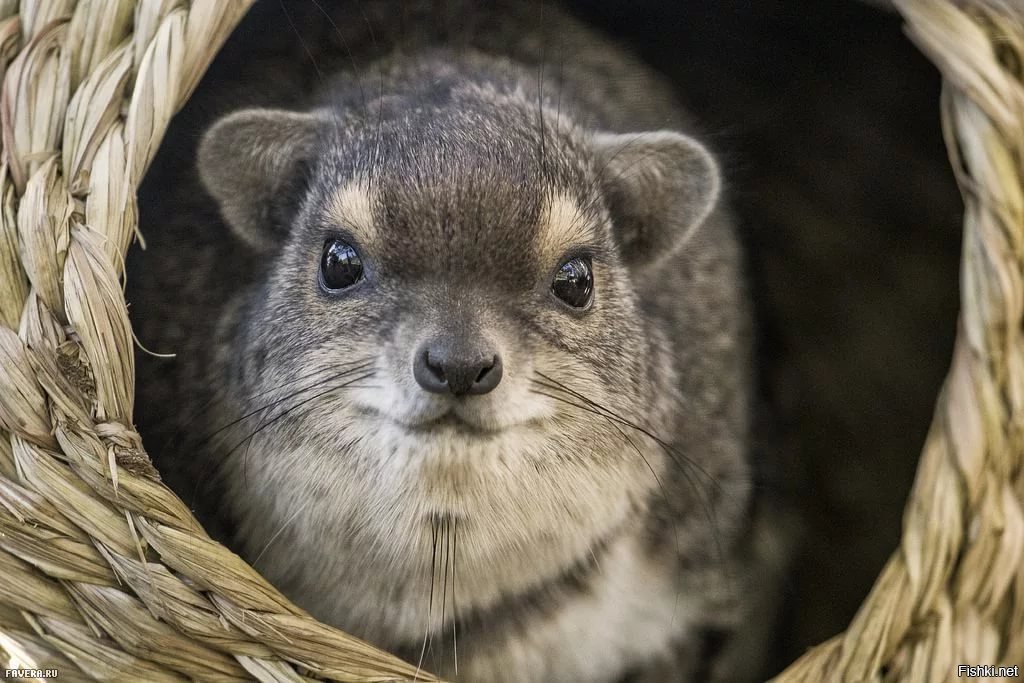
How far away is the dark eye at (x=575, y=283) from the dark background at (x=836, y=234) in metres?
Answer: 0.35

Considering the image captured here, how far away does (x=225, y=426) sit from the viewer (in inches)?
54.0

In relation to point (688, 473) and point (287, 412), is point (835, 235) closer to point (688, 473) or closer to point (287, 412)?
point (688, 473)

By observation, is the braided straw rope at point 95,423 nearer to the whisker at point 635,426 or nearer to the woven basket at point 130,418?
the woven basket at point 130,418

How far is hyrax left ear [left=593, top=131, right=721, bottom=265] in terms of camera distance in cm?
146

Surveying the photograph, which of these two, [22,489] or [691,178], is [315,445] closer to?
[22,489]

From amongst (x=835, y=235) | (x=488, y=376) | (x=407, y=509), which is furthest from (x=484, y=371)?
(x=835, y=235)

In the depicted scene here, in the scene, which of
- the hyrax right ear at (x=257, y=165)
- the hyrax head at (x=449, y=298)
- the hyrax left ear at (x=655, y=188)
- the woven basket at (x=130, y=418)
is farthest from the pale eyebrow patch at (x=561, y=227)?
the woven basket at (x=130, y=418)

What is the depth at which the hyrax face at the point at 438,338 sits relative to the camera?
1.19 m

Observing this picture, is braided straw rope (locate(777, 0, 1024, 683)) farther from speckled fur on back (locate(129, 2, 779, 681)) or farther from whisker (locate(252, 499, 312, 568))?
whisker (locate(252, 499, 312, 568))

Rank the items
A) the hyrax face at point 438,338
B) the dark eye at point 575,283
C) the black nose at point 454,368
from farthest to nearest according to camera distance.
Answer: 1. the dark eye at point 575,283
2. the hyrax face at point 438,338
3. the black nose at point 454,368

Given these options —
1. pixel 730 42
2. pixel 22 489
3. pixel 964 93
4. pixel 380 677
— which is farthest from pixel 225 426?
pixel 964 93

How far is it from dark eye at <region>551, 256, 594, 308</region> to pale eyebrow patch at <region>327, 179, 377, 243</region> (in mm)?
239

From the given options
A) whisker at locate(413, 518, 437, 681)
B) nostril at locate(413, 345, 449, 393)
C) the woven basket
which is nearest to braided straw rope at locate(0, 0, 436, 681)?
the woven basket

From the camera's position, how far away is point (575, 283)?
51.4 inches
